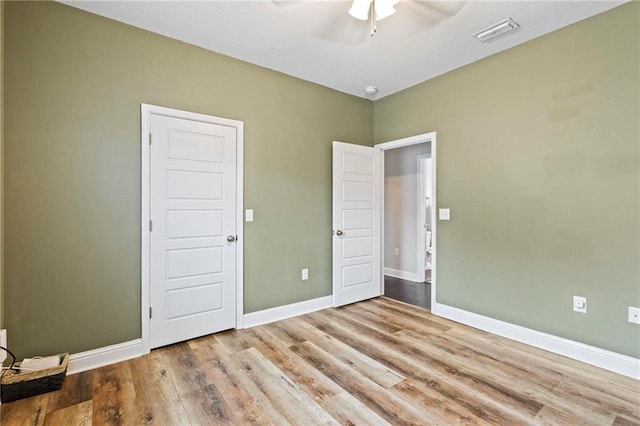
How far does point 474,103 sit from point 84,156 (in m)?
3.60

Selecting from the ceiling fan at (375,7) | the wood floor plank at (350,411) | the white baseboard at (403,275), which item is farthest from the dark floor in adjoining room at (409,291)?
the ceiling fan at (375,7)

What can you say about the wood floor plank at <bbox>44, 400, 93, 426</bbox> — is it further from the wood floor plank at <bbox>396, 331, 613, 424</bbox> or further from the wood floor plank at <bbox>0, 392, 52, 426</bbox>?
the wood floor plank at <bbox>396, 331, 613, 424</bbox>

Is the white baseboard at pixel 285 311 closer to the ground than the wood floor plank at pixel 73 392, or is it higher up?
higher up

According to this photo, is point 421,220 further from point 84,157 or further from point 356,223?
point 84,157

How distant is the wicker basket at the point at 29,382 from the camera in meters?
1.90

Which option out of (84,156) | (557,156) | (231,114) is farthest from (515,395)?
(84,156)

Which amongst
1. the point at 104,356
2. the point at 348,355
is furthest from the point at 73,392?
the point at 348,355

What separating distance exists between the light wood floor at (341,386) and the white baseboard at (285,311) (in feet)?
0.80

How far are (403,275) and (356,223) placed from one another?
6.52 feet

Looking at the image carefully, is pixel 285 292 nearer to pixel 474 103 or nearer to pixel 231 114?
pixel 231 114

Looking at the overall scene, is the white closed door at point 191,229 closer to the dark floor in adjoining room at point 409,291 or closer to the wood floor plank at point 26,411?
the wood floor plank at point 26,411

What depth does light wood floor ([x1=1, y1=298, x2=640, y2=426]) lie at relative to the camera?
1790 millimetres

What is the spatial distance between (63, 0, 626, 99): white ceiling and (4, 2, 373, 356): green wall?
23cm

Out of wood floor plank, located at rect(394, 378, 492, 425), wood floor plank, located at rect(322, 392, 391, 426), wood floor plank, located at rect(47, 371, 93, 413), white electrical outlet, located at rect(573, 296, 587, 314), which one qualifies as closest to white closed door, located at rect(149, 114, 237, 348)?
wood floor plank, located at rect(47, 371, 93, 413)
